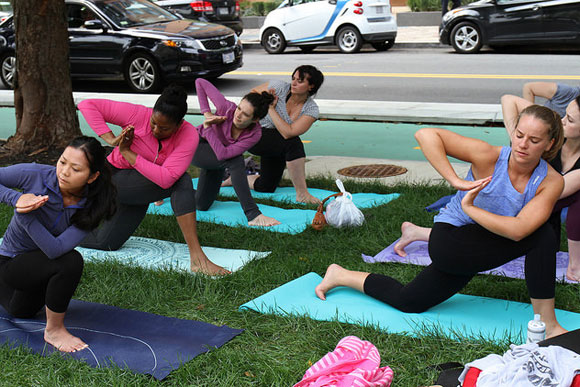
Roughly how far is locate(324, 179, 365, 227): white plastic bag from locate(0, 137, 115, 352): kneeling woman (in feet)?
6.94

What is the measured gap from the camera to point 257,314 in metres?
4.05

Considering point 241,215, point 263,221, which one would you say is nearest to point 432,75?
point 241,215

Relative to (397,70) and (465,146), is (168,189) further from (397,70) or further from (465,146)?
(397,70)

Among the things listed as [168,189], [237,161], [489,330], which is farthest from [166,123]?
[489,330]

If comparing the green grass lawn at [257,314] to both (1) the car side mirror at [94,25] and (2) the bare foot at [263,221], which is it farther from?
(1) the car side mirror at [94,25]

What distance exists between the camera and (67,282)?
364 cm

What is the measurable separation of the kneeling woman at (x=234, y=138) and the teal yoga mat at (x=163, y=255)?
2.36ft

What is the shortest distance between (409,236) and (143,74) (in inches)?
352

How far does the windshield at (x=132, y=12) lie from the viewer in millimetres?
13242

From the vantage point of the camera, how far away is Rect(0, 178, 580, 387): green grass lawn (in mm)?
3383

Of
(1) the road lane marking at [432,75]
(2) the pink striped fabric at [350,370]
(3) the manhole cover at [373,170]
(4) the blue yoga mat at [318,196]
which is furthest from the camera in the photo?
(1) the road lane marking at [432,75]

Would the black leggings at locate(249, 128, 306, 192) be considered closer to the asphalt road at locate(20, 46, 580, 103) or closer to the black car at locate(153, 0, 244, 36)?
the asphalt road at locate(20, 46, 580, 103)

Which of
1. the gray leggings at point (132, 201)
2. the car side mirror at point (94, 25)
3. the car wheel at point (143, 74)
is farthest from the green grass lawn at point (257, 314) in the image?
the car side mirror at point (94, 25)

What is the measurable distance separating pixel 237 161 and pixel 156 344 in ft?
8.12
